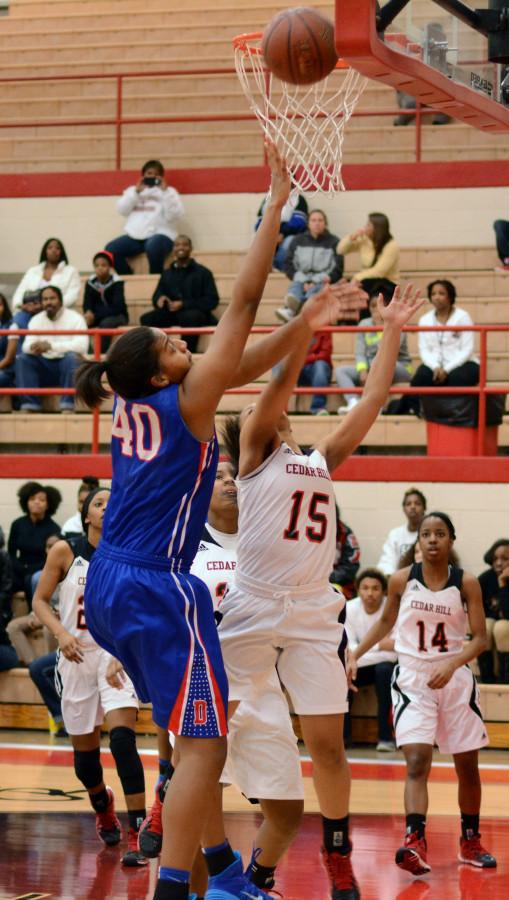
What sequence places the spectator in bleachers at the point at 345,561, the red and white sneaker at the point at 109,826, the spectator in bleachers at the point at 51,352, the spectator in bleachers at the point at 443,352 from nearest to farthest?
the red and white sneaker at the point at 109,826
the spectator in bleachers at the point at 345,561
the spectator in bleachers at the point at 443,352
the spectator in bleachers at the point at 51,352

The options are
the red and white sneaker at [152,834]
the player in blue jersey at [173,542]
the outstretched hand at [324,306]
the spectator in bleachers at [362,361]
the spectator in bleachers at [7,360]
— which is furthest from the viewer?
the spectator in bleachers at [7,360]

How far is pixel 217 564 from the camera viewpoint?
6.56 m

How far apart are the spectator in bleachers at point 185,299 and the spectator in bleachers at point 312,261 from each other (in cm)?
74

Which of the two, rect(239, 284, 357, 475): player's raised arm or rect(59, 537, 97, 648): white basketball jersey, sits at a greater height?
rect(239, 284, 357, 475): player's raised arm

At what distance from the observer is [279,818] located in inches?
219

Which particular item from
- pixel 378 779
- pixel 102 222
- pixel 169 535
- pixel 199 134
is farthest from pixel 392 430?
pixel 169 535

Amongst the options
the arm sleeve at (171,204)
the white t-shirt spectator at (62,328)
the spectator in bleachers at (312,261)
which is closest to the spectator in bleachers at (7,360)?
the white t-shirt spectator at (62,328)

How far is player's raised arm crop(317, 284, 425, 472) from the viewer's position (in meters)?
5.65

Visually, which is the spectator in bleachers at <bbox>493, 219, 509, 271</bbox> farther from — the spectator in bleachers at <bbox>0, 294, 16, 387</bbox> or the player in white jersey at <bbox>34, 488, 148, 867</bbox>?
the player in white jersey at <bbox>34, 488, 148, 867</bbox>

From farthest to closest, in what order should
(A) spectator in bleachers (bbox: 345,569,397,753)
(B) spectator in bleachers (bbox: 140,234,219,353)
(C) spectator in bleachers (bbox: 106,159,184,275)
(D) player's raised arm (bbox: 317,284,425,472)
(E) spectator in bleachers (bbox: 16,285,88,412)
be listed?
(C) spectator in bleachers (bbox: 106,159,184,275) → (B) spectator in bleachers (bbox: 140,234,219,353) → (E) spectator in bleachers (bbox: 16,285,88,412) → (A) spectator in bleachers (bbox: 345,569,397,753) → (D) player's raised arm (bbox: 317,284,425,472)

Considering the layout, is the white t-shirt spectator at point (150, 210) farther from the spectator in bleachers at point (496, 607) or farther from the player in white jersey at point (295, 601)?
the player in white jersey at point (295, 601)

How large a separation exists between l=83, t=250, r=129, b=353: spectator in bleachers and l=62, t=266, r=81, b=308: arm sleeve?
0.80ft

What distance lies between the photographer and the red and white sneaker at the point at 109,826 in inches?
279

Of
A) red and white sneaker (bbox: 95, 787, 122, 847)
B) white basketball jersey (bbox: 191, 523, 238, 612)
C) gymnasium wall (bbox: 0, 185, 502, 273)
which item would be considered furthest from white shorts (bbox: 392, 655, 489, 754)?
gymnasium wall (bbox: 0, 185, 502, 273)
